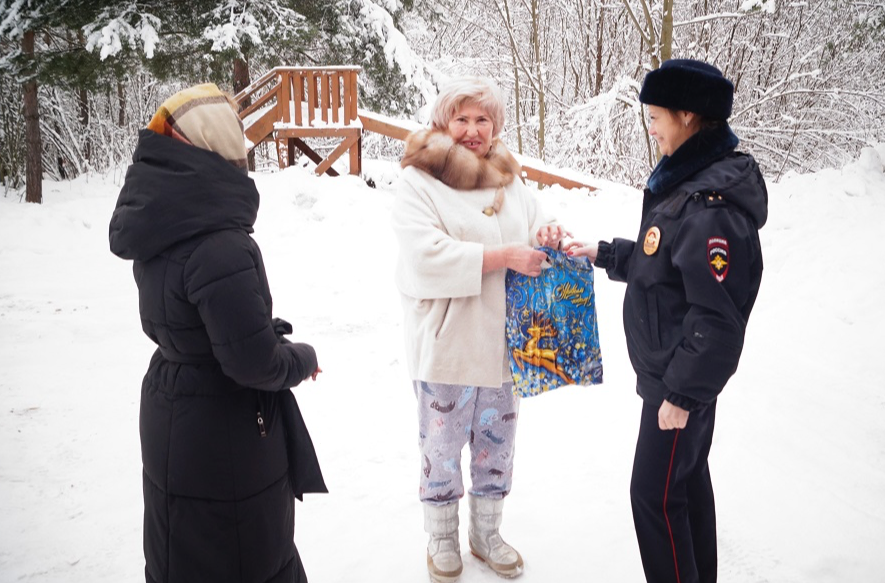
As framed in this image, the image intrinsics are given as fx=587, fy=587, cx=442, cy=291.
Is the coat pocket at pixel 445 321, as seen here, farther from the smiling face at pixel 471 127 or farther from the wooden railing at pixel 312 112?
the wooden railing at pixel 312 112

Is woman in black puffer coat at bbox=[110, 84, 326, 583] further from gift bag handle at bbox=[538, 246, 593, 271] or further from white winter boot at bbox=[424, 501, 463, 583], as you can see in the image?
gift bag handle at bbox=[538, 246, 593, 271]

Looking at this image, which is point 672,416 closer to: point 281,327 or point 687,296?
point 687,296

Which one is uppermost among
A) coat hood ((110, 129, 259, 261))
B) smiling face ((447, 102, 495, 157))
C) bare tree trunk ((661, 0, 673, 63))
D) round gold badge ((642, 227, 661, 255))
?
bare tree trunk ((661, 0, 673, 63))

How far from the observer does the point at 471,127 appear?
224cm

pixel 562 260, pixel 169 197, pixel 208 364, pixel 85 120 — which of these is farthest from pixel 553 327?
pixel 85 120

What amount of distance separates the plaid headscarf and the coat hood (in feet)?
0.14

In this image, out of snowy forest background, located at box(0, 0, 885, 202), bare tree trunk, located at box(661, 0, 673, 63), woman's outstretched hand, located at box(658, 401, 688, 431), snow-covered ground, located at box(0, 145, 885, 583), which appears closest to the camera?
woman's outstretched hand, located at box(658, 401, 688, 431)

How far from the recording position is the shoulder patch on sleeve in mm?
1658

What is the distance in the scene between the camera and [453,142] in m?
2.23

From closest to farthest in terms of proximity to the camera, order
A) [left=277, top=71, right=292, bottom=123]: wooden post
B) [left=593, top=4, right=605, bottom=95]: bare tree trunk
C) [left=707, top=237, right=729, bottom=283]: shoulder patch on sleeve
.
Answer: [left=707, top=237, right=729, bottom=283]: shoulder patch on sleeve → [left=277, top=71, right=292, bottom=123]: wooden post → [left=593, top=4, right=605, bottom=95]: bare tree trunk

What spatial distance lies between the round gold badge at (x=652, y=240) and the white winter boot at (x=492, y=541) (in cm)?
125

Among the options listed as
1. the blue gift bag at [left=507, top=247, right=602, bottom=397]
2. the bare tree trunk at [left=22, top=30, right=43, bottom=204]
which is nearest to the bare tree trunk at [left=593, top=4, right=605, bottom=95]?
the bare tree trunk at [left=22, top=30, right=43, bottom=204]

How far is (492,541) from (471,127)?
1.70 meters

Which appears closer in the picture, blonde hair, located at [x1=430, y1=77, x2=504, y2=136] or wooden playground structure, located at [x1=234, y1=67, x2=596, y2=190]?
blonde hair, located at [x1=430, y1=77, x2=504, y2=136]
